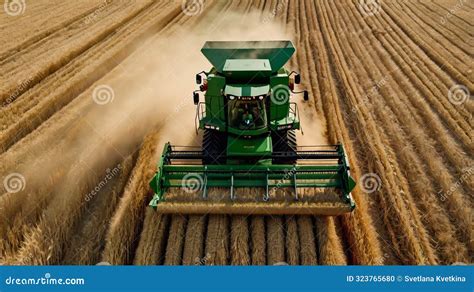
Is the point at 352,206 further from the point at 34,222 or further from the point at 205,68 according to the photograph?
the point at 205,68

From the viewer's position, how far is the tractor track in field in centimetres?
597

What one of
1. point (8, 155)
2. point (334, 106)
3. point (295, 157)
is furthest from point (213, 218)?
point (334, 106)

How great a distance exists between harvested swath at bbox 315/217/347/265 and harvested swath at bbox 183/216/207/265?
199 cm

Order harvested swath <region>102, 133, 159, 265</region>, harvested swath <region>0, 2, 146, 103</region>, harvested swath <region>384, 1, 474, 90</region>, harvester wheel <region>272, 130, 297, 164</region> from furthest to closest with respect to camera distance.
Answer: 1. harvested swath <region>384, 1, 474, 90</region>
2. harvested swath <region>0, 2, 146, 103</region>
3. harvester wheel <region>272, 130, 297, 164</region>
4. harvested swath <region>102, 133, 159, 265</region>

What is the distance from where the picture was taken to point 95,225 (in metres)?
6.47

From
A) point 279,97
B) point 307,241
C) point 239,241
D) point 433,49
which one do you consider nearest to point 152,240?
point 239,241

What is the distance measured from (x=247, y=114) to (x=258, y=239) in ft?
7.58

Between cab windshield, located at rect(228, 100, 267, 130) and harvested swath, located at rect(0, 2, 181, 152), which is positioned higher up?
harvested swath, located at rect(0, 2, 181, 152)

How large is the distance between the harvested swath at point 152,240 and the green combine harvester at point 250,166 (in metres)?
0.52

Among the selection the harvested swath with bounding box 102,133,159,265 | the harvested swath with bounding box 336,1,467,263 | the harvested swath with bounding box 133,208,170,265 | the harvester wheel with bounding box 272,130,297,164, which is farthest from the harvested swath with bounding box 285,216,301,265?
the harvested swath with bounding box 102,133,159,265

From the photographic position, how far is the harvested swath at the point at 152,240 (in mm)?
5828

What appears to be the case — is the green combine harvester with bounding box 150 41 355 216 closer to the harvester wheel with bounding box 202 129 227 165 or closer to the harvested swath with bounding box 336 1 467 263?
the harvester wheel with bounding box 202 129 227 165

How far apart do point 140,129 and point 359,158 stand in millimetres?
5535

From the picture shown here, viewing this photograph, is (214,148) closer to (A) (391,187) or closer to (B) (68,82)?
(A) (391,187)
